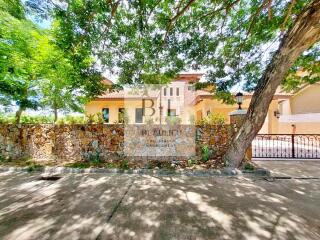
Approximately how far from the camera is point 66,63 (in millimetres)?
7973

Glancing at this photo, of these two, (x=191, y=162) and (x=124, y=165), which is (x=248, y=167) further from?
(x=124, y=165)

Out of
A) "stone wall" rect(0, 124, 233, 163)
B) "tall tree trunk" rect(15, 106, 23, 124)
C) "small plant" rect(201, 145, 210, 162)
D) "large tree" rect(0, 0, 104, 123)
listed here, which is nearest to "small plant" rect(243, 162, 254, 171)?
"stone wall" rect(0, 124, 233, 163)

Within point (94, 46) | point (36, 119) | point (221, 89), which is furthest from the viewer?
point (36, 119)

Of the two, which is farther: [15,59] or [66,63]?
[66,63]

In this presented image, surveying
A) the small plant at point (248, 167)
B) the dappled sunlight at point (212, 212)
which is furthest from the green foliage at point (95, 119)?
→ the small plant at point (248, 167)

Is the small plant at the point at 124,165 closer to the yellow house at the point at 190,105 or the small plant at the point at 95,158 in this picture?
the small plant at the point at 95,158

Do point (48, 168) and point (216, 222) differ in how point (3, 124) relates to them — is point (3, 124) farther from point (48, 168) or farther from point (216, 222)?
point (216, 222)

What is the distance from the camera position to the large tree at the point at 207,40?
5.45m

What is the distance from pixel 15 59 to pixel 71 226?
6782mm

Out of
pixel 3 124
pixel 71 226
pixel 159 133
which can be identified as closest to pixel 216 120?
pixel 159 133

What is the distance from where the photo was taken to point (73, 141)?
739cm

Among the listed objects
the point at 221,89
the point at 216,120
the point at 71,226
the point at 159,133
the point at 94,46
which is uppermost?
the point at 94,46

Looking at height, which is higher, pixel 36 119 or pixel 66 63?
pixel 66 63

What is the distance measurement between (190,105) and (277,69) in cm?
927
